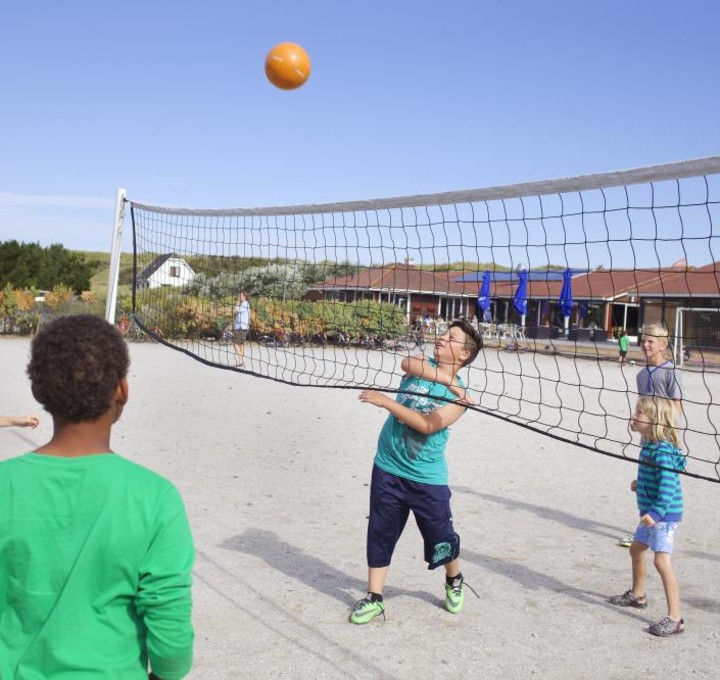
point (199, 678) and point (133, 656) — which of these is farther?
point (199, 678)

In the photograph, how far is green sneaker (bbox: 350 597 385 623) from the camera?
4.40 metres

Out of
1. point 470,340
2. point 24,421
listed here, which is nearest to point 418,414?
point 470,340

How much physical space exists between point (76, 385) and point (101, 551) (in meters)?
0.35

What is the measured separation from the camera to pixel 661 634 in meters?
4.39

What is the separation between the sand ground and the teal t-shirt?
0.81 metres

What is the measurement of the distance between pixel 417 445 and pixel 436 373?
15.5 inches

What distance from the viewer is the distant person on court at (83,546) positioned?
1752 millimetres

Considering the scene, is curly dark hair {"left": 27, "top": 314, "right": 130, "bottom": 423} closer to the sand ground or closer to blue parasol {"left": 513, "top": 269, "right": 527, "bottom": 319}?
the sand ground

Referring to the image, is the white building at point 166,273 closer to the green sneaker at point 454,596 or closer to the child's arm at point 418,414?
the child's arm at point 418,414

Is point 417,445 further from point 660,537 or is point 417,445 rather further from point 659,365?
point 659,365

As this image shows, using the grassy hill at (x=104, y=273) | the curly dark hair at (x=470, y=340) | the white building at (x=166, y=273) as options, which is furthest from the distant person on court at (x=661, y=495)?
the grassy hill at (x=104, y=273)

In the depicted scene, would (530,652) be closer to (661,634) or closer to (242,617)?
(661,634)

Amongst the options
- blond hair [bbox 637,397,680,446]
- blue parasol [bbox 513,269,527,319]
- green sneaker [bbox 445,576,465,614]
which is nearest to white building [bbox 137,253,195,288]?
blue parasol [bbox 513,269,527,319]

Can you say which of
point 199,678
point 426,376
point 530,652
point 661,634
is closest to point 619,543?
point 661,634
